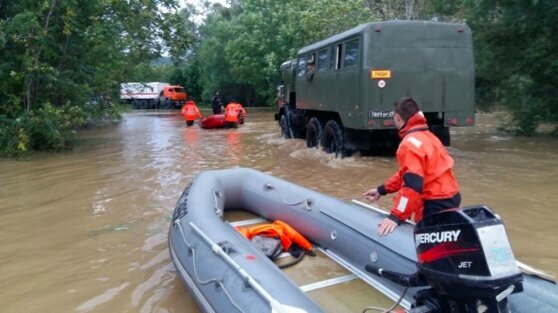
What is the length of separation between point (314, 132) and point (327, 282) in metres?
8.45

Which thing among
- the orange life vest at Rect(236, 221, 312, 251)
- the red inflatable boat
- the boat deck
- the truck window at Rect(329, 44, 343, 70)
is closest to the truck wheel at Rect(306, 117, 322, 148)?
the truck window at Rect(329, 44, 343, 70)

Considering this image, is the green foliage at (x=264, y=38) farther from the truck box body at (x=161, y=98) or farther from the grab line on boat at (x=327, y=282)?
the grab line on boat at (x=327, y=282)

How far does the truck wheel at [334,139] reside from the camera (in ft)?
37.0

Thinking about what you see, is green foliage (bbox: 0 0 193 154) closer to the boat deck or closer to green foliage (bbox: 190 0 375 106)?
the boat deck

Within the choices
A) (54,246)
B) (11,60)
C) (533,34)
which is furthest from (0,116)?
(533,34)

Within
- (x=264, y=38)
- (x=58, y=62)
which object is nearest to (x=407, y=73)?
(x=58, y=62)

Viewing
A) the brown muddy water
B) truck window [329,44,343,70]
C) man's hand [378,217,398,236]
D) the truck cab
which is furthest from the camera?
the truck cab

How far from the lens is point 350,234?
194 inches

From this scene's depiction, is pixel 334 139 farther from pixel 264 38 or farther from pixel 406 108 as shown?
pixel 264 38

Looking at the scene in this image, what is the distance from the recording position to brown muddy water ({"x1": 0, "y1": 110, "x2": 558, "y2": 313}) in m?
4.91

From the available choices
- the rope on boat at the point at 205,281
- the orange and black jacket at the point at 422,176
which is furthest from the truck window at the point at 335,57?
the orange and black jacket at the point at 422,176

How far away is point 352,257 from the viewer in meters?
4.94

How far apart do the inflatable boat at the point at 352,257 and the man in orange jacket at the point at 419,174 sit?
0.68ft

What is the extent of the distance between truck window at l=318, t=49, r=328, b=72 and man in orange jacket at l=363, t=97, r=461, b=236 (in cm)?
839
